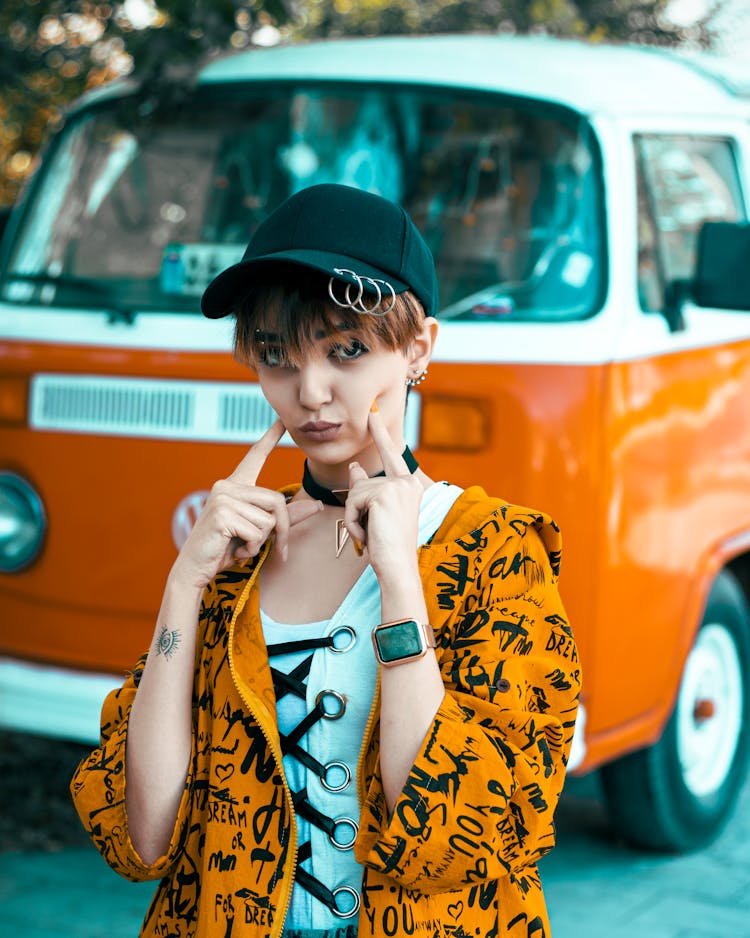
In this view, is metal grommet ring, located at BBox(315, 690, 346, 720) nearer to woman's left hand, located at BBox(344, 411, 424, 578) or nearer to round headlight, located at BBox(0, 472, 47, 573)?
woman's left hand, located at BBox(344, 411, 424, 578)

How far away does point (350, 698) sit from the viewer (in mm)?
1812

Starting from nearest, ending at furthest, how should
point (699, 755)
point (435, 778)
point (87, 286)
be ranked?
point (435, 778)
point (87, 286)
point (699, 755)

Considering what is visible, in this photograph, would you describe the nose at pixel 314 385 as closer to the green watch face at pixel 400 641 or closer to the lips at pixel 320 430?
the lips at pixel 320 430

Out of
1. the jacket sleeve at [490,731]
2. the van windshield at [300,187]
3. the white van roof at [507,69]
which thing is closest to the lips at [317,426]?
the jacket sleeve at [490,731]

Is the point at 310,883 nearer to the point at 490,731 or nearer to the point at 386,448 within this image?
the point at 490,731

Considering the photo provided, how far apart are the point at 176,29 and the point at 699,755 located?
3095 millimetres

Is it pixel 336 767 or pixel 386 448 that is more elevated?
pixel 386 448

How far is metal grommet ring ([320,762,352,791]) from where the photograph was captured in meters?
1.79

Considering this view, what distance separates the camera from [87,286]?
4.31 metres

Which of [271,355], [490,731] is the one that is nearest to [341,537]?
[271,355]

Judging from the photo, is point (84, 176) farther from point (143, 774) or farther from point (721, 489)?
point (143, 774)

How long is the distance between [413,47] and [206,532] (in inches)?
112

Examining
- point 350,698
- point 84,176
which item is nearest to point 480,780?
point 350,698

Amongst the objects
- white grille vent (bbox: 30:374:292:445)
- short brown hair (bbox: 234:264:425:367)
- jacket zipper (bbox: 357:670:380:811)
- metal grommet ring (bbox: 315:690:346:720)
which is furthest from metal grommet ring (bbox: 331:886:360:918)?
white grille vent (bbox: 30:374:292:445)
